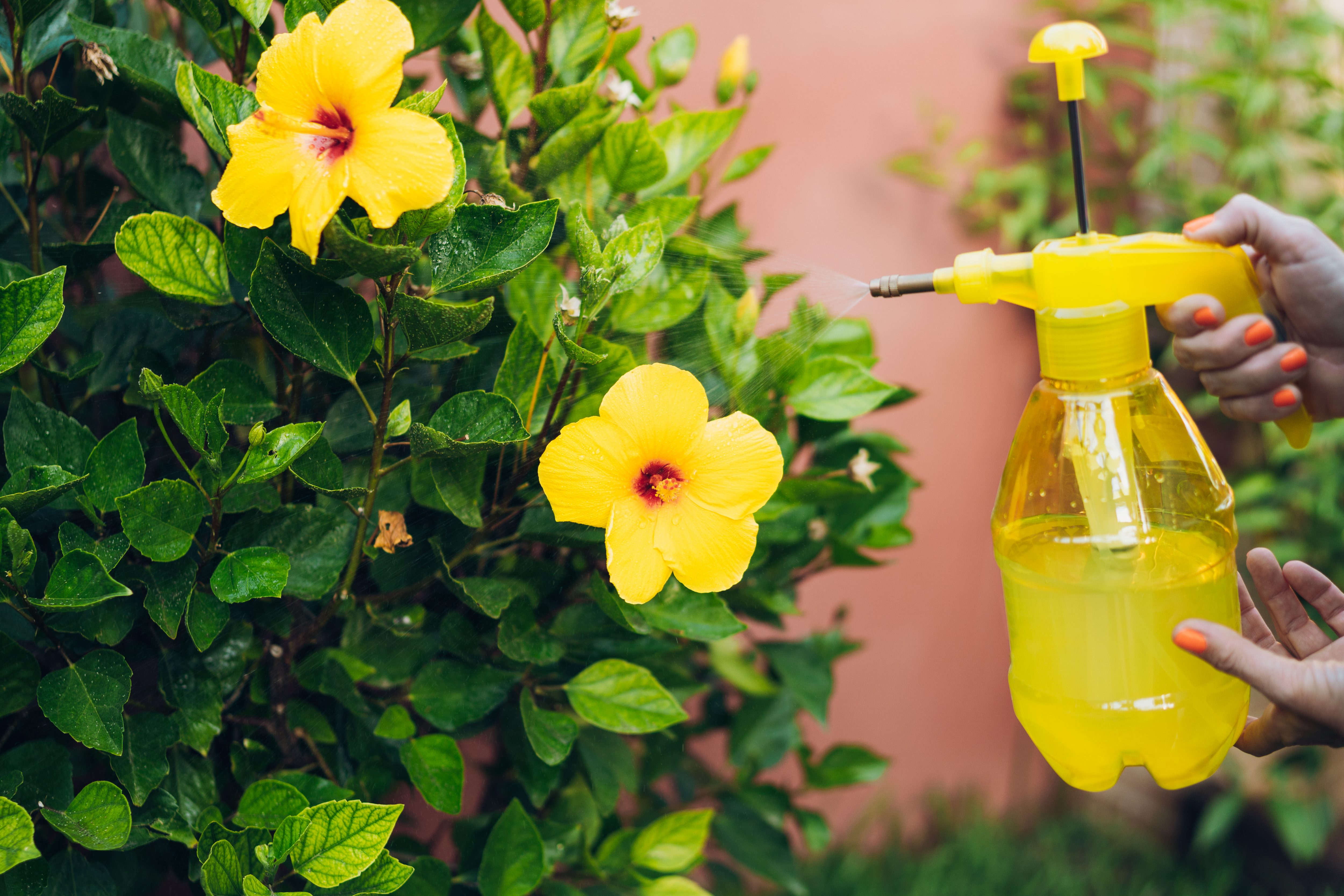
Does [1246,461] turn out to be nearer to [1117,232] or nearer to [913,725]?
[1117,232]

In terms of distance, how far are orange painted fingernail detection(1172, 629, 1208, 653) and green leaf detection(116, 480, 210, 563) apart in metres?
0.51

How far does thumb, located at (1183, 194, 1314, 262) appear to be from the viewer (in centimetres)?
54

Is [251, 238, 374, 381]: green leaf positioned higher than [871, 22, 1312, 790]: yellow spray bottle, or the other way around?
[251, 238, 374, 381]: green leaf

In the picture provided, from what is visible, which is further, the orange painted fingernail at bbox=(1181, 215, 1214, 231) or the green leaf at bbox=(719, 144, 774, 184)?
the green leaf at bbox=(719, 144, 774, 184)

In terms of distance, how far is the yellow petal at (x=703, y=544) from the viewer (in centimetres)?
45

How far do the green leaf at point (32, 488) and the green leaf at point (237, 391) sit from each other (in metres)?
0.07

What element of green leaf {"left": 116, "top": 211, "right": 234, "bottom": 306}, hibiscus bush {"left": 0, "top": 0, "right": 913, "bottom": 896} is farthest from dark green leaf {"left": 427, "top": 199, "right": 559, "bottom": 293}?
green leaf {"left": 116, "top": 211, "right": 234, "bottom": 306}

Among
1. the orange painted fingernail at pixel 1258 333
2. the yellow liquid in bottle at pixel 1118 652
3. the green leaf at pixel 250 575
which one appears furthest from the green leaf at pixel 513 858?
the orange painted fingernail at pixel 1258 333

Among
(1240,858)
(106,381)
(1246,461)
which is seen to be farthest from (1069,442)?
(1240,858)

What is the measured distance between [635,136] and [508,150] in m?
0.09

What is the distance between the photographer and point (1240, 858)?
1.55 metres

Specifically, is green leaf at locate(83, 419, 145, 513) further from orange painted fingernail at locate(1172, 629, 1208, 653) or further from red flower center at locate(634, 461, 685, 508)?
orange painted fingernail at locate(1172, 629, 1208, 653)

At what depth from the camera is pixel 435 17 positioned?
1.72 ft

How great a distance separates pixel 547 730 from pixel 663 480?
183 mm
